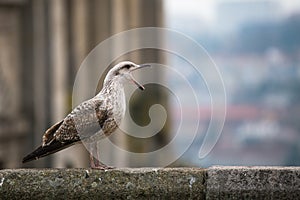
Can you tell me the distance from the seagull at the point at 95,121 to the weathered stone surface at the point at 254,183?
0.93 meters

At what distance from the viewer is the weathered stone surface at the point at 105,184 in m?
8.52

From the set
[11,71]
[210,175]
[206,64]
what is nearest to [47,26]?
[11,71]

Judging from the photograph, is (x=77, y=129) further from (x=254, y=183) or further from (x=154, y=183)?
(x=254, y=183)

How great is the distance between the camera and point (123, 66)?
9.18m

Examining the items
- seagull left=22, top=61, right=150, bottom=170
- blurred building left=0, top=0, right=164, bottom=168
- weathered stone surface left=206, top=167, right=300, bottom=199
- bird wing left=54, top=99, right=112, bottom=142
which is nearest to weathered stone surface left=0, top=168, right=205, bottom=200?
weathered stone surface left=206, top=167, right=300, bottom=199

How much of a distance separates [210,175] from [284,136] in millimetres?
29376

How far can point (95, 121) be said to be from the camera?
359 inches

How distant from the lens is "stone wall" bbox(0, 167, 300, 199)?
27.4 feet

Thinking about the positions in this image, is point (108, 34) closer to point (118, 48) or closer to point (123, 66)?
point (118, 48)

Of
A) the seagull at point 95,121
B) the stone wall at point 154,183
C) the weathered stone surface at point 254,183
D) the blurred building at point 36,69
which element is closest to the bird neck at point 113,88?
the seagull at point 95,121

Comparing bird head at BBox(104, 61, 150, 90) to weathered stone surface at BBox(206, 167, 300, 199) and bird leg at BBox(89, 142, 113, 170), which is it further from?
weathered stone surface at BBox(206, 167, 300, 199)

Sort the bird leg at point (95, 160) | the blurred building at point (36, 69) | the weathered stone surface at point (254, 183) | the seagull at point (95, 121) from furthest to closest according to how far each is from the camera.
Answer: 1. the blurred building at point (36, 69)
2. the seagull at point (95, 121)
3. the bird leg at point (95, 160)
4. the weathered stone surface at point (254, 183)

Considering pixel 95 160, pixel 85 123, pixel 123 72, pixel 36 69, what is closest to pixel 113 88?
pixel 123 72

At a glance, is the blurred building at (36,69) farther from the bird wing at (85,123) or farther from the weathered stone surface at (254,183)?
the weathered stone surface at (254,183)
